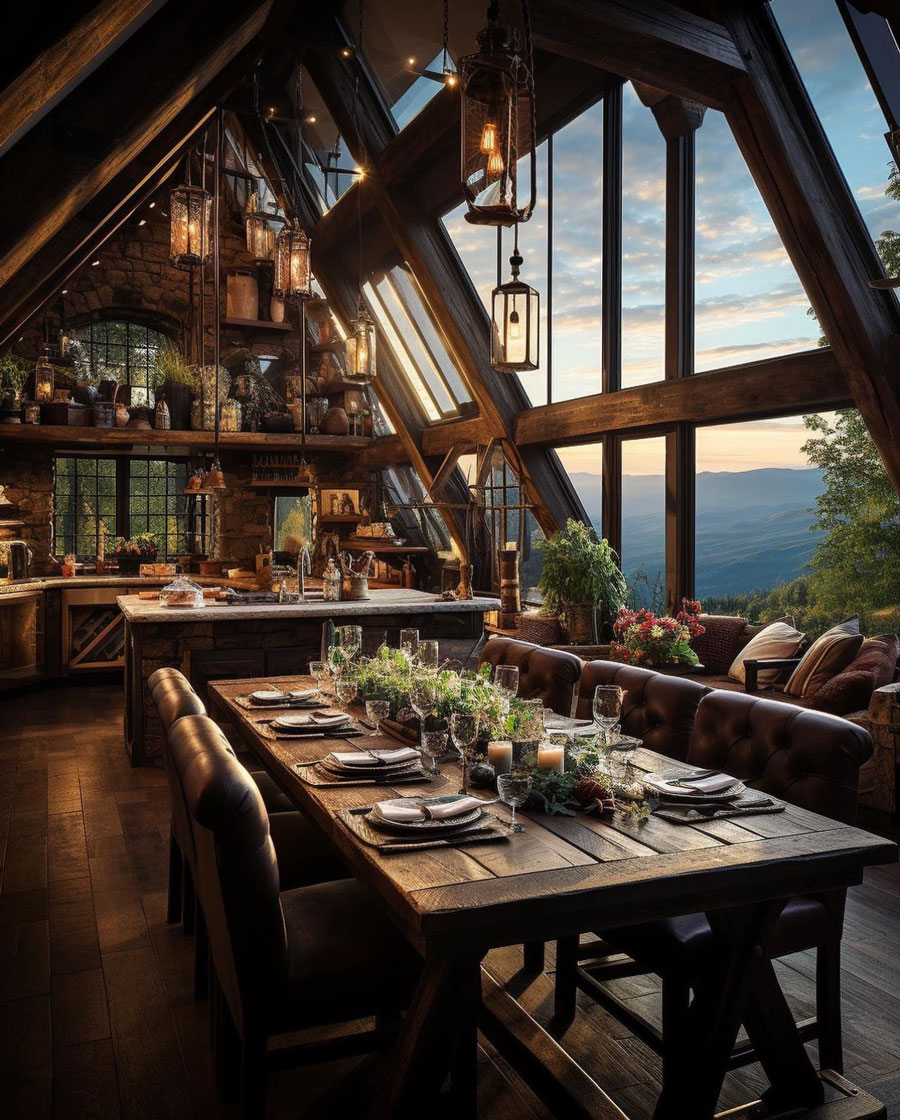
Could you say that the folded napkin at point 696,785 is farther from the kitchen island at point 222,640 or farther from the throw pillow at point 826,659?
the kitchen island at point 222,640

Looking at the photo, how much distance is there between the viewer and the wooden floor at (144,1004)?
2266 millimetres

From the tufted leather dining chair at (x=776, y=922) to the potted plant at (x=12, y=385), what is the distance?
7.40 metres

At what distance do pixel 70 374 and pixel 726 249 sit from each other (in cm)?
637

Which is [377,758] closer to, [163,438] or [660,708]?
[660,708]

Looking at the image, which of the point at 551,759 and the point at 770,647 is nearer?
the point at 551,759

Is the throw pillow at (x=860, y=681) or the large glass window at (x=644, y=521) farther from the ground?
the large glass window at (x=644, y=521)

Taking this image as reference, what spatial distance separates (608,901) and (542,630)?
5.13 meters

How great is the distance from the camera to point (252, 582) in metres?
7.64

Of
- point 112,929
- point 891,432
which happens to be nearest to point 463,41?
point 891,432

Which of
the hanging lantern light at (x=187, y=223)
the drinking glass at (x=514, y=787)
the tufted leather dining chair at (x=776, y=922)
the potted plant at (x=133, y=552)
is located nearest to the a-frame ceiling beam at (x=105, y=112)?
the hanging lantern light at (x=187, y=223)

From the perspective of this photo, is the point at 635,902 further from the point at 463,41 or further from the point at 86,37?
the point at 463,41

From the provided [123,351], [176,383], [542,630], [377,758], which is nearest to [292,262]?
[542,630]

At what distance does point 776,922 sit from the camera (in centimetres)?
198

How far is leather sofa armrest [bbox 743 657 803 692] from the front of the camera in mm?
4941
